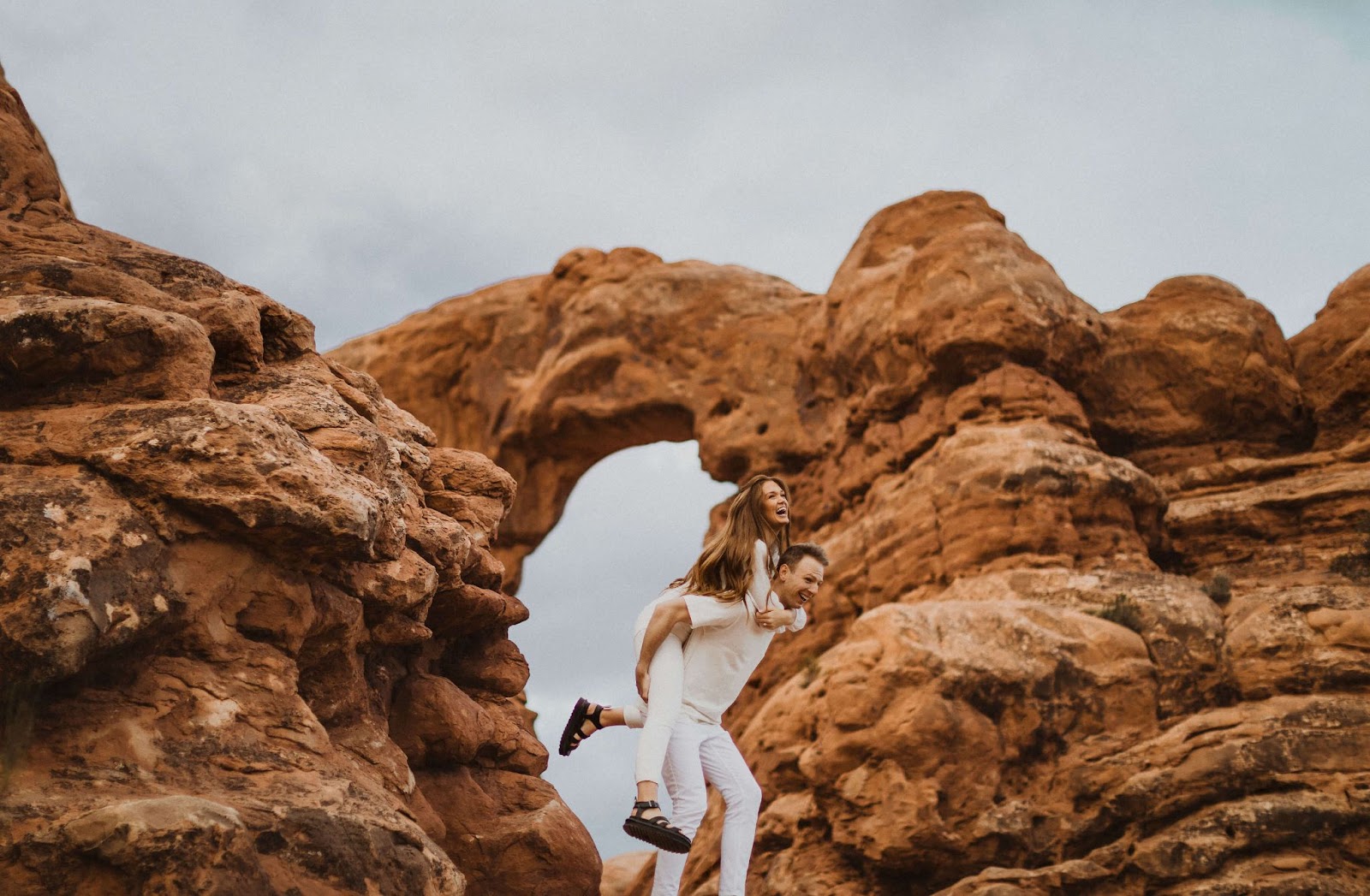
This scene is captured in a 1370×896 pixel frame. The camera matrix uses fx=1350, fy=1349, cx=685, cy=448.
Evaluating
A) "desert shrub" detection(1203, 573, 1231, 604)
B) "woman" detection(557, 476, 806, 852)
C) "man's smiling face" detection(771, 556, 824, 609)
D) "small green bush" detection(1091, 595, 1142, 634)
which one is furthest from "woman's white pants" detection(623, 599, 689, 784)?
"desert shrub" detection(1203, 573, 1231, 604)

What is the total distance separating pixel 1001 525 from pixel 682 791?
374 inches

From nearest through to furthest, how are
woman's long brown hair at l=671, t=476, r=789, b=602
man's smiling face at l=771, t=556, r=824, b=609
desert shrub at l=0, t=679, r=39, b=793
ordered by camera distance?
desert shrub at l=0, t=679, r=39, b=793, woman's long brown hair at l=671, t=476, r=789, b=602, man's smiling face at l=771, t=556, r=824, b=609

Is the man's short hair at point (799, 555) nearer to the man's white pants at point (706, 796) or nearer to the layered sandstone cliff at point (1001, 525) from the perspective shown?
the man's white pants at point (706, 796)

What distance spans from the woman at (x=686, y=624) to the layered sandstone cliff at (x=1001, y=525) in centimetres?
492

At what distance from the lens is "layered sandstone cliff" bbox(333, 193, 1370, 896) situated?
11.7 metres

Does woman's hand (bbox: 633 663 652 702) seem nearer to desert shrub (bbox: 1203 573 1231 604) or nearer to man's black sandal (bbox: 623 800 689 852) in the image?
man's black sandal (bbox: 623 800 689 852)

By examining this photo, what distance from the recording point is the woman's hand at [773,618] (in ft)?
24.0

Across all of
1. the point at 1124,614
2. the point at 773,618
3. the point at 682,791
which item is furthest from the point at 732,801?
the point at 1124,614

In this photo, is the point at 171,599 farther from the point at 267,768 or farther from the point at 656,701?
the point at 656,701

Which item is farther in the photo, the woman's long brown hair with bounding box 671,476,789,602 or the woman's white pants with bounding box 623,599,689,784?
the woman's long brown hair with bounding box 671,476,789,602

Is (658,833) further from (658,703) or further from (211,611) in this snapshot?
(211,611)

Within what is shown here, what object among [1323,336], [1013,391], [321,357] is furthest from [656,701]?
[1323,336]

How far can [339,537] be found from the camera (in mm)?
6379

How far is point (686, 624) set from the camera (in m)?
7.28
